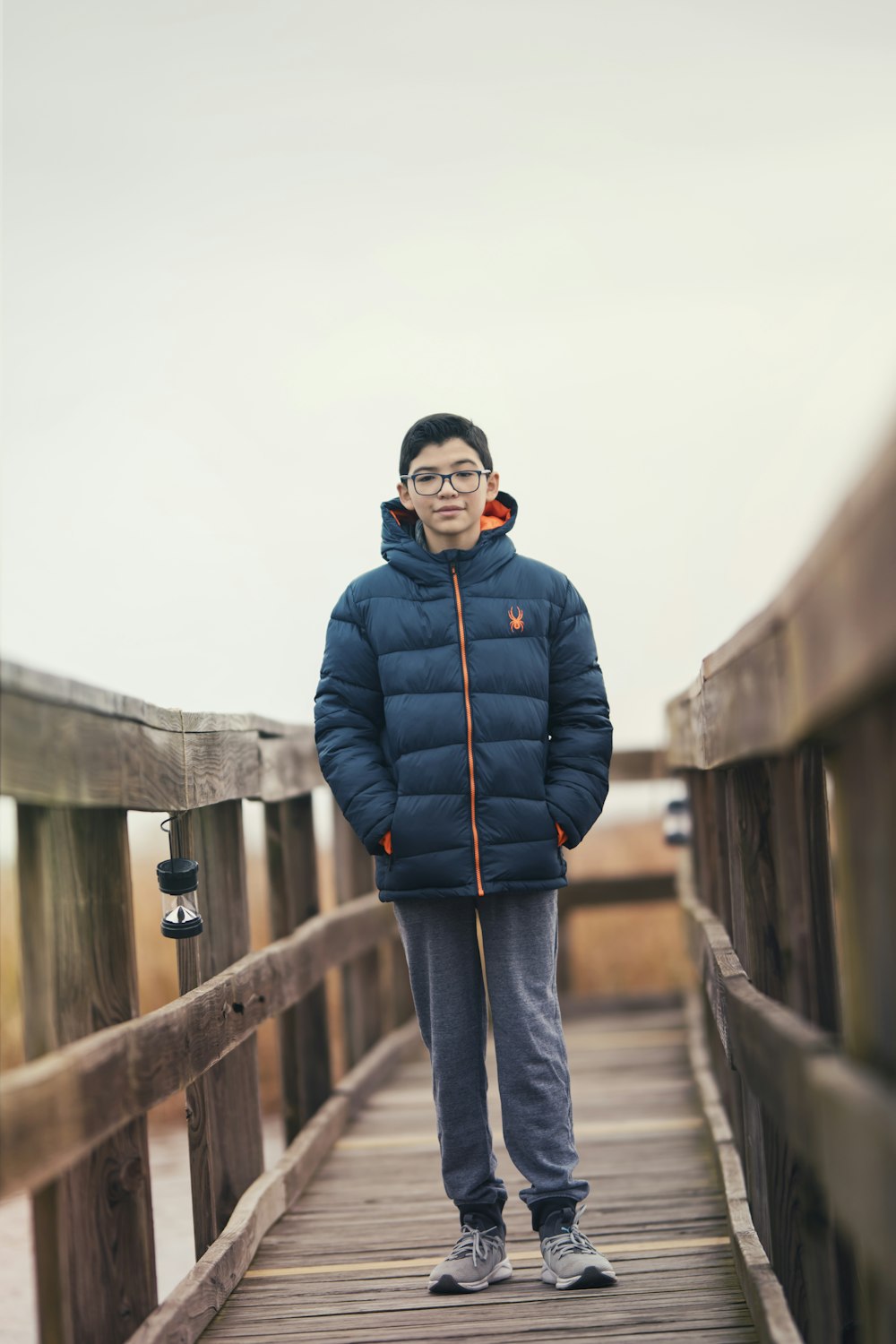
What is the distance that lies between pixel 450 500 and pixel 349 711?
0.44 m

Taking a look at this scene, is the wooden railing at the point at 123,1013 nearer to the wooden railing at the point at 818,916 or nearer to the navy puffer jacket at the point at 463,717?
the navy puffer jacket at the point at 463,717

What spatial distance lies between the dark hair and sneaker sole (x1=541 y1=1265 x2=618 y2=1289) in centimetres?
153

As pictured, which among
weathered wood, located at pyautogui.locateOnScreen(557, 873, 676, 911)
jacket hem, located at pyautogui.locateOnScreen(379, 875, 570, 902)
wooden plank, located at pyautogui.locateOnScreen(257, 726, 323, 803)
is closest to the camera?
jacket hem, located at pyautogui.locateOnScreen(379, 875, 570, 902)

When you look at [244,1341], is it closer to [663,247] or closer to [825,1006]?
[825,1006]

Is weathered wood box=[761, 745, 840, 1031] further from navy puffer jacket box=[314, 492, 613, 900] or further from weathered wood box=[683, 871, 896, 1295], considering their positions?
navy puffer jacket box=[314, 492, 613, 900]

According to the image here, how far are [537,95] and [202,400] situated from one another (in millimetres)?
17294

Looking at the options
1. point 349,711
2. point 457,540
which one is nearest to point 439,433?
point 457,540

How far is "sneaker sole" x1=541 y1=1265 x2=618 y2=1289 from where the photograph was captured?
9.46 feet

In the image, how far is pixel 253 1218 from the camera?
11.0 ft

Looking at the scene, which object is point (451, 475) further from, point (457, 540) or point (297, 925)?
point (297, 925)

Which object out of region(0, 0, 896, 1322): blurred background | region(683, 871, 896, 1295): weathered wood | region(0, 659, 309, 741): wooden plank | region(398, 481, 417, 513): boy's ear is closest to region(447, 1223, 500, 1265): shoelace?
region(683, 871, 896, 1295): weathered wood

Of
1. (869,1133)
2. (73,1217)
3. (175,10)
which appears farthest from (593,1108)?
(175,10)

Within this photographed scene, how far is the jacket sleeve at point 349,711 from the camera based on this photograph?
2918 mm

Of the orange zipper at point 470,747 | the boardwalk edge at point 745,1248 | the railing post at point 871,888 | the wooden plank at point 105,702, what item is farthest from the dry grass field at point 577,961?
the railing post at point 871,888
